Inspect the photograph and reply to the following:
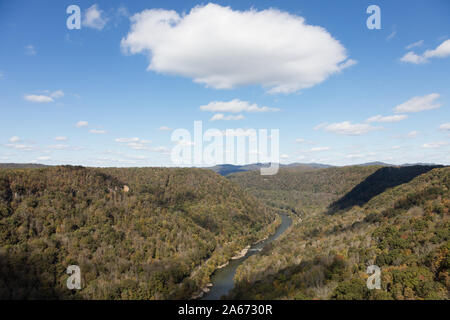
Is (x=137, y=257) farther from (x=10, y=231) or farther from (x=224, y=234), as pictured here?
(x=224, y=234)

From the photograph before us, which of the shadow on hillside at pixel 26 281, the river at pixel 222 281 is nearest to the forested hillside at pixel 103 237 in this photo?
the shadow on hillside at pixel 26 281

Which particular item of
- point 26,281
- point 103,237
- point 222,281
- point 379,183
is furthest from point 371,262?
point 379,183

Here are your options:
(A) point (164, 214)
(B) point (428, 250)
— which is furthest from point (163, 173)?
(B) point (428, 250)

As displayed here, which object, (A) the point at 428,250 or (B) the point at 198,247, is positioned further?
(B) the point at 198,247

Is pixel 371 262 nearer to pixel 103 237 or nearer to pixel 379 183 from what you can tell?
pixel 103 237

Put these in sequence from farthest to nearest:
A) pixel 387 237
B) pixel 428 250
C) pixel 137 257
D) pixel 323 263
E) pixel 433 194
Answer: pixel 137 257 → pixel 433 194 → pixel 387 237 → pixel 323 263 → pixel 428 250

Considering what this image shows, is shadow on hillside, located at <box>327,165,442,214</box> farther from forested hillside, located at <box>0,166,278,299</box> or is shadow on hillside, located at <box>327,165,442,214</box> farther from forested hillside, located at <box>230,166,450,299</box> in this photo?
forested hillside, located at <box>0,166,278,299</box>

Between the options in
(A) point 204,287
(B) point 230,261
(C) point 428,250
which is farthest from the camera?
(B) point 230,261

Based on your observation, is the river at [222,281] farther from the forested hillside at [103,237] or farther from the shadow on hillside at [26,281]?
the shadow on hillside at [26,281]
